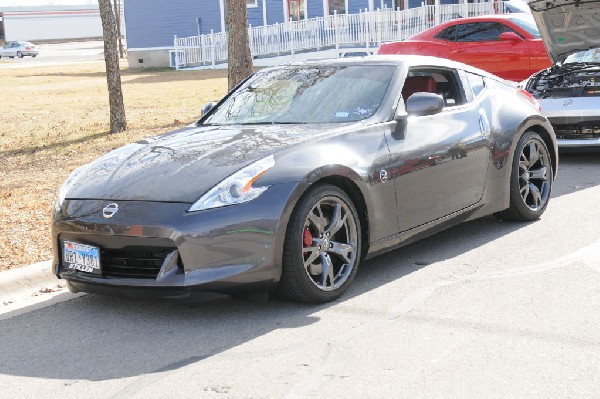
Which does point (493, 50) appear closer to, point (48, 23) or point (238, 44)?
point (238, 44)

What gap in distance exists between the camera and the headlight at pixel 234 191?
17.2 feet

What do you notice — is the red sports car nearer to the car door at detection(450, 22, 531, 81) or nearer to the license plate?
the car door at detection(450, 22, 531, 81)

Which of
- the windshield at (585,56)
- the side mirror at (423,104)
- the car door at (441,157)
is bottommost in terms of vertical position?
the car door at (441,157)

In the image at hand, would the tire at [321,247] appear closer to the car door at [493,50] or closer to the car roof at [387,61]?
the car roof at [387,61]

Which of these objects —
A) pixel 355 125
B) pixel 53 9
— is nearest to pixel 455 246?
pixel 355 125

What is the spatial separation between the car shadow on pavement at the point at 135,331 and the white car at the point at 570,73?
4880 mm

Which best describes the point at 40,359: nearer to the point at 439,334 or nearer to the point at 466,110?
the point at 439,334

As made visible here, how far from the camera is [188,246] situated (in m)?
5.14

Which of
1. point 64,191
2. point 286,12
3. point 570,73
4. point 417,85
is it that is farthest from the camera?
point 286,12

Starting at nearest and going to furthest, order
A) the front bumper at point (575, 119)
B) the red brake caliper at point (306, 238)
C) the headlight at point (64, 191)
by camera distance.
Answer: the red brake caliper at point (306, 238)
the headlight at point (64, 191)
the front bumper at point (575, 119)

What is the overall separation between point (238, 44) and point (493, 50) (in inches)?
200

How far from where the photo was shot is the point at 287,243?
5398 mm

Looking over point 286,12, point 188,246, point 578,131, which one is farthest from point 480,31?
point 286,12

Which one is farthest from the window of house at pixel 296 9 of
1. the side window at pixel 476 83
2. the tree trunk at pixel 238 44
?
the side window at pixel 476 83
